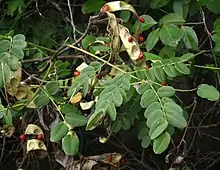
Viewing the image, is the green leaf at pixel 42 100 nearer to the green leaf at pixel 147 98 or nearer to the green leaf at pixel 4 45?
the green leaf at pixel 4 45

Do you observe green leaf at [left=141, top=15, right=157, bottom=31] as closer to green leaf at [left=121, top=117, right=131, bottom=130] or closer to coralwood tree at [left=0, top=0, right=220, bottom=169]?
coralwood tree at [left=0, top=0, right=220, bottom=169]

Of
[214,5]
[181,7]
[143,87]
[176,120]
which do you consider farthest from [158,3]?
[176,120]

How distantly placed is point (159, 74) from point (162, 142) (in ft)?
0.69

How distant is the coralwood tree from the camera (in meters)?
1.20

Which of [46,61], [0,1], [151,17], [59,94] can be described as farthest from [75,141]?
[0,1]

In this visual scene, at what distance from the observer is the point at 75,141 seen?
125 cm

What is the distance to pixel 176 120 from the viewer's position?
1150mm

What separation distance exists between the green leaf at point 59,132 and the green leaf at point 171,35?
0.41 metres

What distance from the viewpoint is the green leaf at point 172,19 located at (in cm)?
150

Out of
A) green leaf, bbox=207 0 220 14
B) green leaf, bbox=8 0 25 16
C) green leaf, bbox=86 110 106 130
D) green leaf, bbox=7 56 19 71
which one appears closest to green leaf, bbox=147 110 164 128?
green leaf, bbox=86 110 106 130

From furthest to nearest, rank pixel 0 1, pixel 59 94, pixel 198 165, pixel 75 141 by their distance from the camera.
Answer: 1. pixel 198 165
2. pixel 0 1
3. pixel 59 94
4. pixel 75 141

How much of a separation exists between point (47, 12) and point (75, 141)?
0.79m

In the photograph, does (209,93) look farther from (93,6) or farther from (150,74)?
(93,6)

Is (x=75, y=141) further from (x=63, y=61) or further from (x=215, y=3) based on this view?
(x=215, y=3)
